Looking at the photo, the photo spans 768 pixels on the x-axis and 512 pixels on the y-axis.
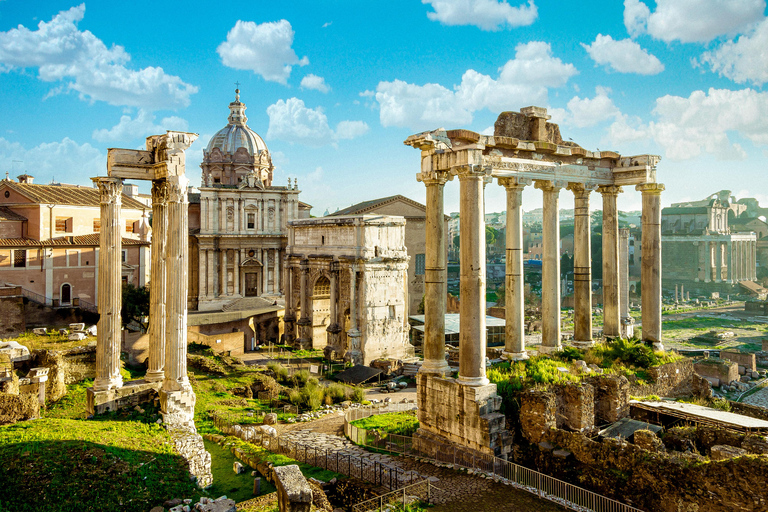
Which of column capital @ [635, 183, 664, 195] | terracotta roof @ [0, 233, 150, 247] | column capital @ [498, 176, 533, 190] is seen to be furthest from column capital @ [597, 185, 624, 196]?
terracotta roof @ [0, 233, 150, 247]

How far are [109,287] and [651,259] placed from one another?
49.1 ft

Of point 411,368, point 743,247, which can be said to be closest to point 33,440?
point 411,368

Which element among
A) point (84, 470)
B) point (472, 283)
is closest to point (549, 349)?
point (472, 283)

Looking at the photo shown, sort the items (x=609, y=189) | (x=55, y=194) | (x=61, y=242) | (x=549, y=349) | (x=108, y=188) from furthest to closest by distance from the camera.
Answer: (x=55, y=194) < (x=61, y=242) < (x=609, y=189) < (x=549, y=349) < (x=108, y=188)

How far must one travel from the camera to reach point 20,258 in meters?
31.8

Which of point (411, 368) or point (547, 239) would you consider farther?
point (411, 368)

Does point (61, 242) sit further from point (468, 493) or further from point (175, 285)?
point (468, 493)

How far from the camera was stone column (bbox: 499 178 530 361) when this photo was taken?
15320mm

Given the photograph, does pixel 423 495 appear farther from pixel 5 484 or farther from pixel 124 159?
pixel 124 159

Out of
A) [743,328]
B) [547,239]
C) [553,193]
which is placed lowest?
[743,328]

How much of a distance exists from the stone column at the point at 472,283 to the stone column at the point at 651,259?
659 cm

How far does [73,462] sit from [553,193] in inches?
516

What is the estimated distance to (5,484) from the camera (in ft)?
33.2

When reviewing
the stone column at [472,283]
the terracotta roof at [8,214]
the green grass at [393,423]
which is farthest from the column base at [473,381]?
the terracotta roof at [8,214]
